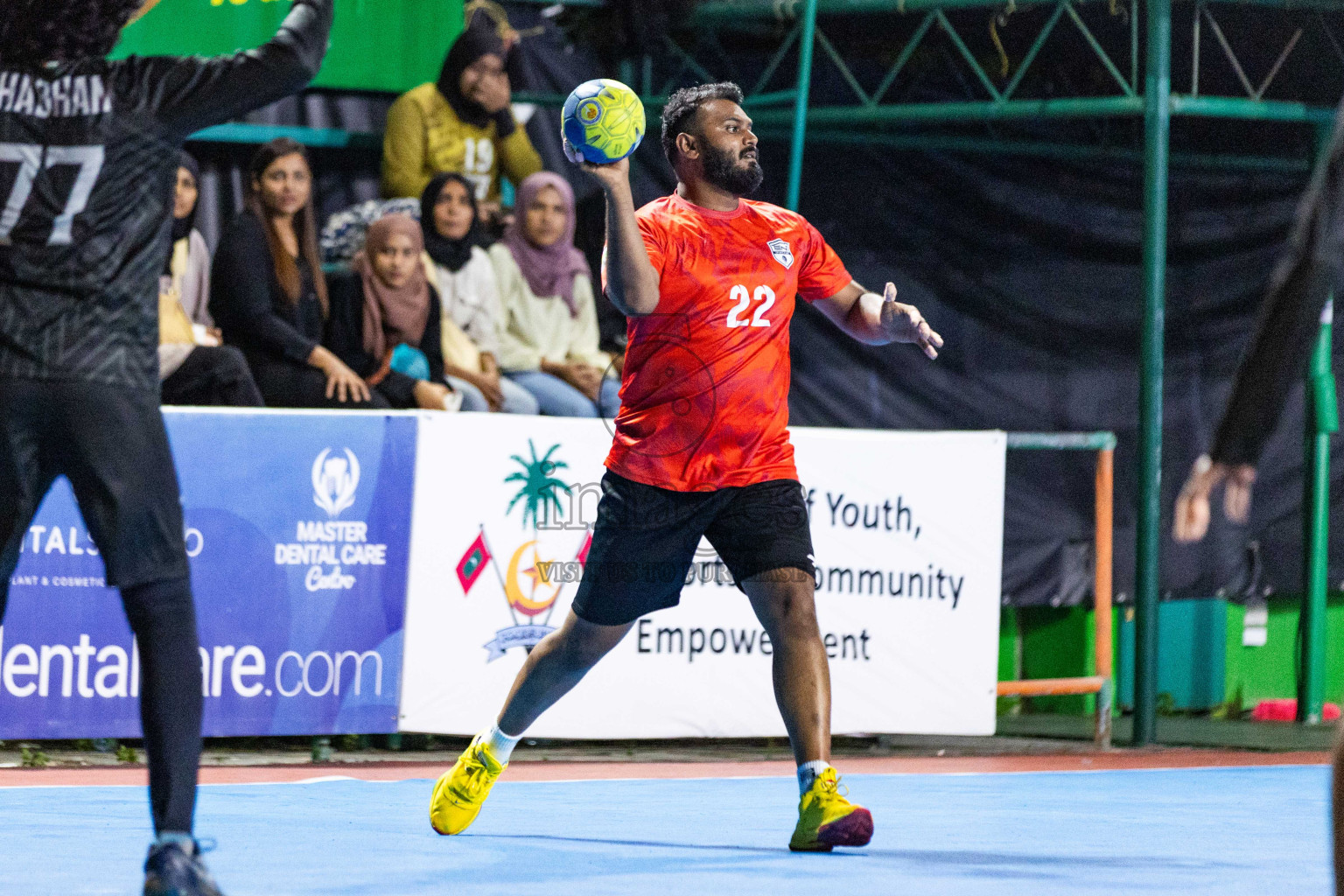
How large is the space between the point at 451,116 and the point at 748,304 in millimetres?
5825

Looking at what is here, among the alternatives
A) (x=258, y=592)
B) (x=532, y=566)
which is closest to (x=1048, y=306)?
(x=532, y=566)

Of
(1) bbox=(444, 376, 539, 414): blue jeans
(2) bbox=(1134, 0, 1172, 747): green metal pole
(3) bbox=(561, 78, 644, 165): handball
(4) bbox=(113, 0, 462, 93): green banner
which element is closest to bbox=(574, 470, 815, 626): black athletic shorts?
(3) bbox=(561, 78, 644, 165): handball

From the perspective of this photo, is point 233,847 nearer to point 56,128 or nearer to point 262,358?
point 56,128

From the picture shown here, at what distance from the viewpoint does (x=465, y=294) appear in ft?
34.9

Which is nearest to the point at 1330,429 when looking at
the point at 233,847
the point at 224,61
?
the point at 233,847

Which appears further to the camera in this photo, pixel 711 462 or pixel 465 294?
pixel 465 294

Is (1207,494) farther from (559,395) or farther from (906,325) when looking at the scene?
(559,395)

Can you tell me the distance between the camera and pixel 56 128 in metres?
3.87

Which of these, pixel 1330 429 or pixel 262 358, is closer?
pixel 262 358

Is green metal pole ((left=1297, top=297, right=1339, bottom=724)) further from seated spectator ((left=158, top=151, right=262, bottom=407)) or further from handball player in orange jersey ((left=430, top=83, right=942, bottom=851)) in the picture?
handball player in orange jersey ((left=430, top=83, right=942, bottom=851))

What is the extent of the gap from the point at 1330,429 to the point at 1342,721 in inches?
341

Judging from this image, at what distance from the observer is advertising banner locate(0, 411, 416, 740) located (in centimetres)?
758

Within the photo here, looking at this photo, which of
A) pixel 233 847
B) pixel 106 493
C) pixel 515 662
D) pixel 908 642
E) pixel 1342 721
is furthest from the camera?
pixel 908 642

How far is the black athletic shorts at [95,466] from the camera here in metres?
3.81
